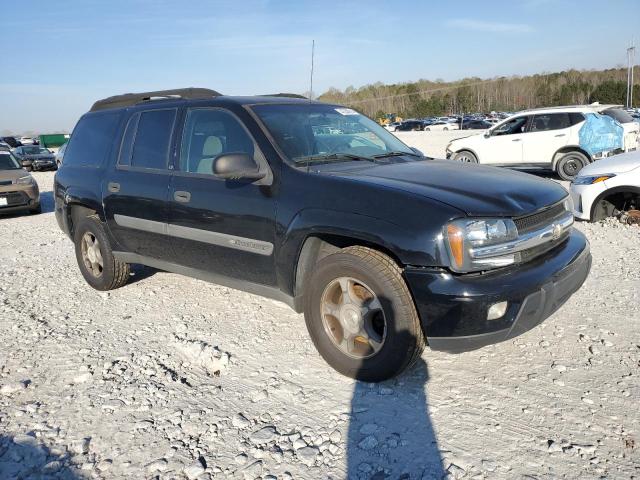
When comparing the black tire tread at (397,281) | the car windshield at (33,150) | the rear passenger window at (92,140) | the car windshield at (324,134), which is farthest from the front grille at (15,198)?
the car windshield at (33,150)

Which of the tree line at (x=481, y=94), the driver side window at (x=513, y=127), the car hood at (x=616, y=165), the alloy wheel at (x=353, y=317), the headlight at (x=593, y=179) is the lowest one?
the alloy wheel at (x=353, y=317)

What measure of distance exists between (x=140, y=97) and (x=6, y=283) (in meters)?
2.68

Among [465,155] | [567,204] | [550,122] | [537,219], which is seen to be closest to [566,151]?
[550,122]

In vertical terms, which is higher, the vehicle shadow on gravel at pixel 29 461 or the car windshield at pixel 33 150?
the car windshield at pixel 33 150

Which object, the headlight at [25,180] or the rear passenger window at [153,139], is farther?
the headlight at [25,180]

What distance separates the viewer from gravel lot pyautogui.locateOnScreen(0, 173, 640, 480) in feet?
8.64

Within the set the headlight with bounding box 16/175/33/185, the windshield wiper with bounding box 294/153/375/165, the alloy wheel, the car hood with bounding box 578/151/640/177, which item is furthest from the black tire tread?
the headlight with bounding box 16/175/33/185

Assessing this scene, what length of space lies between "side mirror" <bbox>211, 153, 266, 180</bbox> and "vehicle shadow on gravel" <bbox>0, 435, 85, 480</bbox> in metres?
1.90

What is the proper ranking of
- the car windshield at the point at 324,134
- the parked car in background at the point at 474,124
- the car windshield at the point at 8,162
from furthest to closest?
the parked car in background at the point at 474,124 < the car windshield at the point at 8,162 < the car windshield at the point at 324,134

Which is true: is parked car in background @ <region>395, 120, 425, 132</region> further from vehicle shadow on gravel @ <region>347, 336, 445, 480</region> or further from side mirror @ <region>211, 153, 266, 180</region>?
vehicle shadow on gravel @ <region>347, 336, 445, 480</region>

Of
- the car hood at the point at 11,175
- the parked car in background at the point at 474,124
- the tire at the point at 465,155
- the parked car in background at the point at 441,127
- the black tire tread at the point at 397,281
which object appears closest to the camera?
the black tire tread at the point at 397,281

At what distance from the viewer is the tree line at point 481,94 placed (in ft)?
277

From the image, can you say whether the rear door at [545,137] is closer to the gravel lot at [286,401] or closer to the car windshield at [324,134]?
the gravel lot at [286,401]

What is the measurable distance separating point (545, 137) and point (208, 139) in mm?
10536
